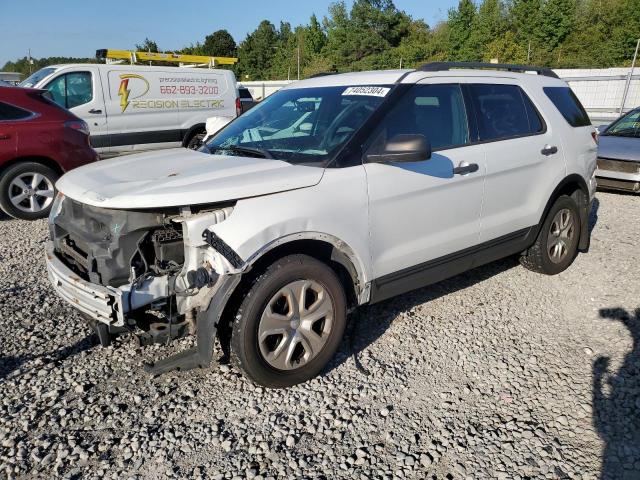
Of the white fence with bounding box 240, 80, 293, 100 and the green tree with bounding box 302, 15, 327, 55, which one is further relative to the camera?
the green tree with bounding box 302, 15, 327, 55

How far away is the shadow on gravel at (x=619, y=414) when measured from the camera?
8.38 feet

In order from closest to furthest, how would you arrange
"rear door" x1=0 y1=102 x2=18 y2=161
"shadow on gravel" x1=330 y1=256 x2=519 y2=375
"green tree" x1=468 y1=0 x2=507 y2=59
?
"shadow on gravel" x1=330 y1=256 x2=519 y2=375 < "rear door" x1=0 y1=102 x2=18 y2=161 < "green tree" x1=468 y1=0 x2=507 y2=59

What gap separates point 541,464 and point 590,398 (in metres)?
0.74

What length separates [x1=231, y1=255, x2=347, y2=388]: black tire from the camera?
2877 millimetres

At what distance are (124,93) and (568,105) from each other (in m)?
8.46

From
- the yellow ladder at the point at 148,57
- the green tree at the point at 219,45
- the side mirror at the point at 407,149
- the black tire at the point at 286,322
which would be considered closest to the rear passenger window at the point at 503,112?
the side mirror at the point at 407,149

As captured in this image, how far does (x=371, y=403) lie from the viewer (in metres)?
3.06

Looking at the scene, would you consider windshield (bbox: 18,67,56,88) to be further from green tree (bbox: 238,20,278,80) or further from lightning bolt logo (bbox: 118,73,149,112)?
green tree (bbox: 238,20,278,80)

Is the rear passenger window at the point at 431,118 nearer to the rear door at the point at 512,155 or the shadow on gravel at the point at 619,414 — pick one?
the rear door at the point at 512,155

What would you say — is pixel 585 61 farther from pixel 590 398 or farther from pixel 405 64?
pixel 590 398

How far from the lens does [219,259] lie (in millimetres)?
2783

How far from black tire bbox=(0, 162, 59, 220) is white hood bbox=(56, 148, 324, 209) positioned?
3.90 metres

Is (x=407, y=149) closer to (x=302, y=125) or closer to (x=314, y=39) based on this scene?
(x=302, y=125)

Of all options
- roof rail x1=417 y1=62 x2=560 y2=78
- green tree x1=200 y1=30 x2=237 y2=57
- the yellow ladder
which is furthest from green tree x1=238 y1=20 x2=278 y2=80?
roof rail x1=417 y1=62 x2=560 y2=78
